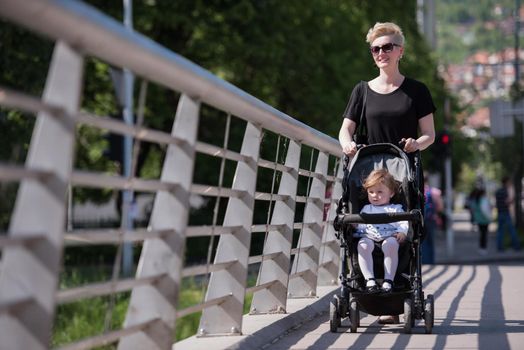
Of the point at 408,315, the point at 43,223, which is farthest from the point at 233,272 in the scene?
the point at 43,223

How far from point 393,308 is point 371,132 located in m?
1.22

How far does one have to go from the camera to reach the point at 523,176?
54781 mm

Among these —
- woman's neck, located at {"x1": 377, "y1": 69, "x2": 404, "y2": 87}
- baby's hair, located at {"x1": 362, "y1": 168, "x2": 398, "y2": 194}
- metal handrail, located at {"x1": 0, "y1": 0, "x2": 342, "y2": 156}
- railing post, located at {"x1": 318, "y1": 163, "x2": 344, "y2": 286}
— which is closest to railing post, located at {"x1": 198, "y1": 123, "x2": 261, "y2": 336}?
metal handrail, located at {"x1": 0, "y1": 0, "x2": 342, "y2": 156}

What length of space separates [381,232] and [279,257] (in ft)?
3.08

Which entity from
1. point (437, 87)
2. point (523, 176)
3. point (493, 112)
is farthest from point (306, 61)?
point (523, 176)

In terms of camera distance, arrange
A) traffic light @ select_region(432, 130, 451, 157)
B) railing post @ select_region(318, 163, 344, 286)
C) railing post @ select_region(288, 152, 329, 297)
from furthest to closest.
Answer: traffic light @ select_region(432, 130, 451, 157) → railing post @ select_region(318, 163, 344, 286) → railing post @ select_region(288, 152, 329, 297)

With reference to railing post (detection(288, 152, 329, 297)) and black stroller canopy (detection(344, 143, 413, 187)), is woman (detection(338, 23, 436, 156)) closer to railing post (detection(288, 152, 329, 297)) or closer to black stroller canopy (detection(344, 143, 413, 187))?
black stroller canopy (detection(344, 143, 413, 187))

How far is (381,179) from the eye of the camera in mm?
8188

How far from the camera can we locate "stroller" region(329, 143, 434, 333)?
8078mm

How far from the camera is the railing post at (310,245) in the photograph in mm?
10398

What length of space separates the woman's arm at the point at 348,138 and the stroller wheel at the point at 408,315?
1.01 m

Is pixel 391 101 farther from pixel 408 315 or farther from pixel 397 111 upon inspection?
pixel 408 315

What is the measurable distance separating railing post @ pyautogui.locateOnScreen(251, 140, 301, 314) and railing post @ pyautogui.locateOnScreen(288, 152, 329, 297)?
919mm

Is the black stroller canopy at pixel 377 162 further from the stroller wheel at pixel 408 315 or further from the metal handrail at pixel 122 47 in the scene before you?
the metal handrail at pixel 122 47
